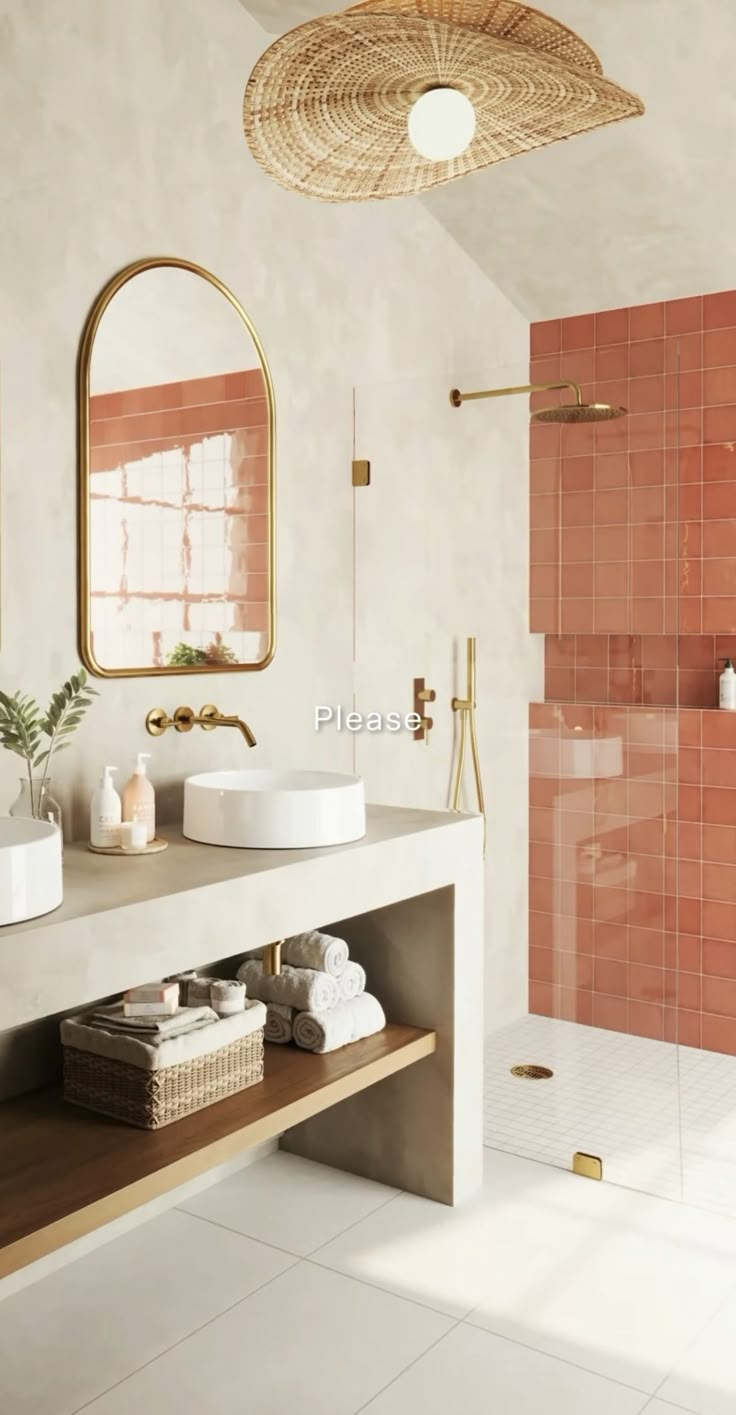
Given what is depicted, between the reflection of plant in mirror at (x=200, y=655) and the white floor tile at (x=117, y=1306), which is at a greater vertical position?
the reflection of plant in mirror at (x=200, y=655)

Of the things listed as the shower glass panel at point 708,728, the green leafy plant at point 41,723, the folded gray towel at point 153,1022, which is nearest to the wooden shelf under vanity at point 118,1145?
the folded gray towel at point 153,1022

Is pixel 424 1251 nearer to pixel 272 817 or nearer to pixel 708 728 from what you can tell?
pixel 272 817

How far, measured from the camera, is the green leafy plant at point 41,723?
218 centimetres

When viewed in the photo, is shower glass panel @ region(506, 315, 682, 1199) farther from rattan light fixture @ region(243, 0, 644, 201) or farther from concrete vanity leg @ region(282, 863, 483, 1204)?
rattan light fixture @ region(243, 0, 644, 201)

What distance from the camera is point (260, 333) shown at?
2.93 metres

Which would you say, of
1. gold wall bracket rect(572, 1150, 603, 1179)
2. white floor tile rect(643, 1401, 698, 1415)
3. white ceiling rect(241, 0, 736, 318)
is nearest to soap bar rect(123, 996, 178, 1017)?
white floor tile rect(643, 1401, 698, 1415)

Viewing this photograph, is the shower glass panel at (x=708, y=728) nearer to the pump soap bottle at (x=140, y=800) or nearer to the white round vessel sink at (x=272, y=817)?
the white round vessel sink at (x=272, y=817)

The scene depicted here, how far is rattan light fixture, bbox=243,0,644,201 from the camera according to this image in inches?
60.2

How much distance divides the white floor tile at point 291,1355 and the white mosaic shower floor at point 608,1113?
31.6 inches

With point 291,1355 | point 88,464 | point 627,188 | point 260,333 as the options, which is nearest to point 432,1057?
point 291,1355

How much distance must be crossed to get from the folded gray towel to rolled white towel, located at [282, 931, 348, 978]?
0.37 m

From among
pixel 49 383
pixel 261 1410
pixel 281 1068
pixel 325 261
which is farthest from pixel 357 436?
pixel 261 1410

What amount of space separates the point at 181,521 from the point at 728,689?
6.45 feet

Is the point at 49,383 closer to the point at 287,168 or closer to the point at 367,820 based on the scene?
the point at 287,168
